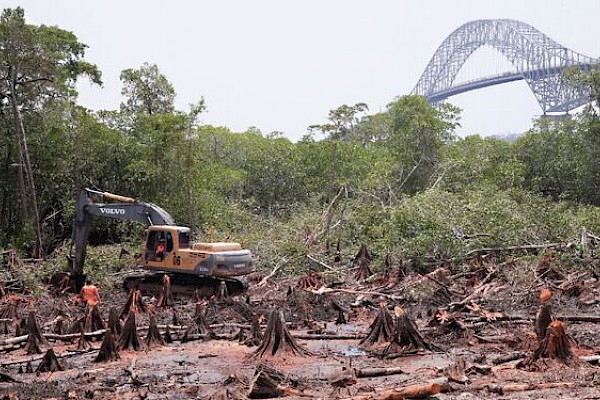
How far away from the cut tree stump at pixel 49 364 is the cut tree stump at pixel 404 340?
443 cm

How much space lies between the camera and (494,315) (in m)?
11.6

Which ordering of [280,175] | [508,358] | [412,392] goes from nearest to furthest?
[412,392]
[508,358]
[280,175]

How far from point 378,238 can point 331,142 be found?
13.4m

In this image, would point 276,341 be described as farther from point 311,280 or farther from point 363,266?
point 363,266

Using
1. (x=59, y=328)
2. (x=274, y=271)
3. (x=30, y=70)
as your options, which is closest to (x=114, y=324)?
(x=59, y=328)

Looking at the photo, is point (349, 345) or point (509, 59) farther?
point (509, 59)

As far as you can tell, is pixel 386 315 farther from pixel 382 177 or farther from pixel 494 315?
pixel 382 177

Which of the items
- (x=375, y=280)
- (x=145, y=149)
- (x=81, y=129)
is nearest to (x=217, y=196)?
(x=145, y=149)

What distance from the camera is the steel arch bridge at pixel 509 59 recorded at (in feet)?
210

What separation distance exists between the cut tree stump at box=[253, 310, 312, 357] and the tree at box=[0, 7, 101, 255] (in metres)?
12.1

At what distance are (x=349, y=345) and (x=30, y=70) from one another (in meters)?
15.9

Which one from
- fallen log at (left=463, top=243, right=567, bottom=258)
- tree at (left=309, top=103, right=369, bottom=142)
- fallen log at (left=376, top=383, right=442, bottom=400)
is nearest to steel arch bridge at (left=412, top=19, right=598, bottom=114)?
tree at (left=309, top=103, right=369, bottom=142)

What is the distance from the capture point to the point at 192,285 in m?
16.1

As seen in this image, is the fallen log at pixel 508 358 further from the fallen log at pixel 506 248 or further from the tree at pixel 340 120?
the tree at pixel 340 120
